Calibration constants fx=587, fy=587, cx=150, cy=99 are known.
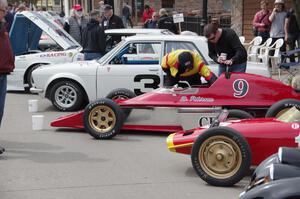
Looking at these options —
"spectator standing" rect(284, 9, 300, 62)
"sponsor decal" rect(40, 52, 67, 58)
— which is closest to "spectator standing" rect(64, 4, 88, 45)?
"sponsor decal" rect(40, 52, 67, 58)

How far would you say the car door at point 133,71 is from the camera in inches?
398

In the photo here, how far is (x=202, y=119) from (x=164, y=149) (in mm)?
759

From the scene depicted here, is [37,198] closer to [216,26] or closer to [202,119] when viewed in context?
[202,119]

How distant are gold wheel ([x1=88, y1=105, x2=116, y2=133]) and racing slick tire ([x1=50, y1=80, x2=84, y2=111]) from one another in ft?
7.99

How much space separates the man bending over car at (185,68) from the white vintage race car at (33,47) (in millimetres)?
4521

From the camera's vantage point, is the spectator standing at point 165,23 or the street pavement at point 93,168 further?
the spectator standing at point 165,23

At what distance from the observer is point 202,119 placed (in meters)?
8.17

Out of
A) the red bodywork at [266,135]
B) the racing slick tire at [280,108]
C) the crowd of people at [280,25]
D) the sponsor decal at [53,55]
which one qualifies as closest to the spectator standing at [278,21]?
the crowd of people at [280,25]

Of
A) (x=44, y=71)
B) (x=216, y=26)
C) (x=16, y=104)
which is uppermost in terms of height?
(x=216, y=26)

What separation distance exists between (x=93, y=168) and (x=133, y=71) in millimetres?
3633

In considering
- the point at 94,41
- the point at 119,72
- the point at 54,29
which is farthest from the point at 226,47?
the point at 54,29

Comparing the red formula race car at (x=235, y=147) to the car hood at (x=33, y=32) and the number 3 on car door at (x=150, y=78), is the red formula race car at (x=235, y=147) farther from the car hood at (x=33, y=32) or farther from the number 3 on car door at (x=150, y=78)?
the car hood at (x=33, y=32)

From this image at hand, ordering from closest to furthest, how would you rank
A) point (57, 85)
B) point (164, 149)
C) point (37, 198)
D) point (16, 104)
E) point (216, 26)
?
Result: point (37, 198)
point (164, 149)
point (216, 26)
point (57, 85)
point (16, 104)

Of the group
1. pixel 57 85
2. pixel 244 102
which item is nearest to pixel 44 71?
pixel 57 85
